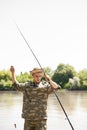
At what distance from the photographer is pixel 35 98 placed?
6.96 metres

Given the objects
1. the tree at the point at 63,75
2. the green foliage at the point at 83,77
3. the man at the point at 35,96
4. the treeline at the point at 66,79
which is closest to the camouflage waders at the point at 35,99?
the man at the point at 35,96

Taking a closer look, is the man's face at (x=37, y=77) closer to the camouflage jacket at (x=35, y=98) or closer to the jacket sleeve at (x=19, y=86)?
the camouflage jacket at (x=35, y=98)

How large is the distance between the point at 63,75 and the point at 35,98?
94.0 metres

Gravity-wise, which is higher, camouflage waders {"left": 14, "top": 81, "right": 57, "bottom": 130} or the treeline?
the treeline

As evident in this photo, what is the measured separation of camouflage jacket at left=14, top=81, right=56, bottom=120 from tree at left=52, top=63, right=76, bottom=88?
93612mm

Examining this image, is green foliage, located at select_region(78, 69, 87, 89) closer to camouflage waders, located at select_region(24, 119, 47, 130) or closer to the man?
camouflage waders, located at select_region(24, 119, 47, 130)

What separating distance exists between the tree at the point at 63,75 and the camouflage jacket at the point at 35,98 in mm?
93612

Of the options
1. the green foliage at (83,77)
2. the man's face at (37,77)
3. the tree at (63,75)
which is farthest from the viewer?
the green foliage at (83,77)

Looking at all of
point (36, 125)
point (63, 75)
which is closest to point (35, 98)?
point (36, 125)

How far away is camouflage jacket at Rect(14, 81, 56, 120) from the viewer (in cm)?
696

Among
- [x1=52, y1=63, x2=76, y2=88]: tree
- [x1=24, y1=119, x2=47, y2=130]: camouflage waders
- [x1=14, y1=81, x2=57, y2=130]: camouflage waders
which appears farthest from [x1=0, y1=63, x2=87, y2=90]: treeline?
[x1=14, y1=81, x2=57, y2=130]: camouflage waders

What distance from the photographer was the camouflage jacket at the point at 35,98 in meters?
6.96

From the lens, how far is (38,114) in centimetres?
701

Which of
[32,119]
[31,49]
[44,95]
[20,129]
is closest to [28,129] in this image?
[32,119]
